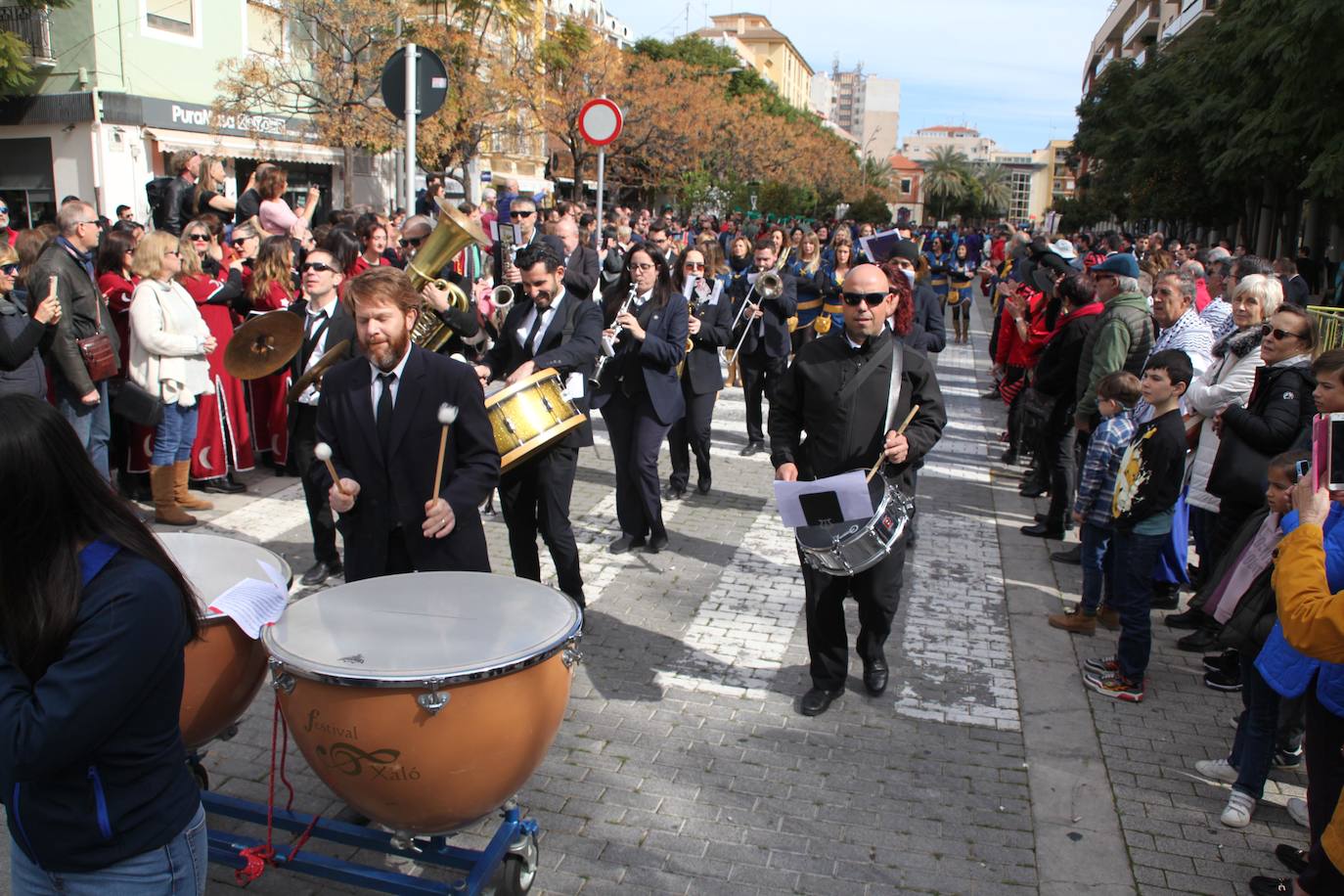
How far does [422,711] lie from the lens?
9.50 feet

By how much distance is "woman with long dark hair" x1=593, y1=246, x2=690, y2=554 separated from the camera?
7160mm

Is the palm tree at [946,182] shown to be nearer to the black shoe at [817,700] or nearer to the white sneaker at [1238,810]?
the black shoe at [817,700]

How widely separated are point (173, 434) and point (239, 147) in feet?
63.1

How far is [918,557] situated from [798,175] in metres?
43.3

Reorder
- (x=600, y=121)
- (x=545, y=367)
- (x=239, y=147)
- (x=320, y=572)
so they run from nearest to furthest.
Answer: (x=545, y=367) → (x=320, y=572) → (x=600, y=121) → (x=239, y=147)

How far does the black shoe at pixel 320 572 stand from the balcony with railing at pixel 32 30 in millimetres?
19488

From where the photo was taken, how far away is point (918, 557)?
7.65 m

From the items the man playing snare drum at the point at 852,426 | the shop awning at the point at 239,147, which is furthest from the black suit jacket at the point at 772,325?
the shop awning at the point at 239,147

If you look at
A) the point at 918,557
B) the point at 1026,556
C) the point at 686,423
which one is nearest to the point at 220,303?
the point at 686,423

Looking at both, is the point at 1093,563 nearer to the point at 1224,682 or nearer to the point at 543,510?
the point at 1224,682

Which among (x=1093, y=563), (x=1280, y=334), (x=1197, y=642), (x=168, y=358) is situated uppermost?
(x=1280, y=334)

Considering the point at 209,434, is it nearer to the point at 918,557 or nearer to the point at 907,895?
the point at 918,557

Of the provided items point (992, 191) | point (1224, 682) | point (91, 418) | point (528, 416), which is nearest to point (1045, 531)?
point (1224, 682)

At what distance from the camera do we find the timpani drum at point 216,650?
3.24 meters
